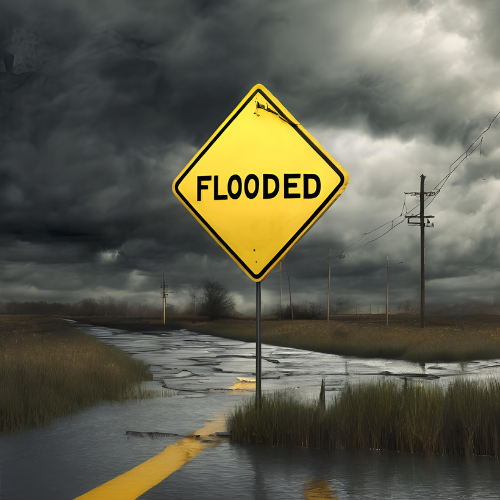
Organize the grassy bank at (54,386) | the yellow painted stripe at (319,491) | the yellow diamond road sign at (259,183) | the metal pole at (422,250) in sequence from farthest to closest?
1. the metal pole at (422,250)
2. the grassy bank at (54,386)
3. the yellow diamond road sign at (259,183)
4. the yellow painted stripe at (319,491)

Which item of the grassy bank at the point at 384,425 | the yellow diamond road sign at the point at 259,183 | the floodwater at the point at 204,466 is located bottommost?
the floodwater at the point at 204,466

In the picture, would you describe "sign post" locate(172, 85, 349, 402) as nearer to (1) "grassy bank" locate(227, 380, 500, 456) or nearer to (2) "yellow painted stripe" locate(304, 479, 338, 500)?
(1) "grassy bank" locate(227, 380, 500, 456)

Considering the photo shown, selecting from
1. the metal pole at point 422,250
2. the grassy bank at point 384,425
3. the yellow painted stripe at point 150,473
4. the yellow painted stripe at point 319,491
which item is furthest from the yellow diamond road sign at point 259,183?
the metal pole at point 422,250

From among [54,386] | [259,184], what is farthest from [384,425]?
[54,386]

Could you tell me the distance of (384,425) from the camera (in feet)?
21.9

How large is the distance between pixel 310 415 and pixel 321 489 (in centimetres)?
202

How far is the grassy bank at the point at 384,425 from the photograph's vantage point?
6.35 m

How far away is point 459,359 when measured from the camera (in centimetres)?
2362

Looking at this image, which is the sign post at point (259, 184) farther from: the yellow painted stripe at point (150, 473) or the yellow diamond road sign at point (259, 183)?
the yellow painted stripe at point (150, 473)

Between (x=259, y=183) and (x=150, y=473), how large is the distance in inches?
135

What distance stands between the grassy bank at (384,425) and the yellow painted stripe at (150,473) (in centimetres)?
51

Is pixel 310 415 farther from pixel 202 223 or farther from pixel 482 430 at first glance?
pixel 202 223

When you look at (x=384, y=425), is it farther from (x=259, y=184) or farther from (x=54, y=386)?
(x=54, y=386)

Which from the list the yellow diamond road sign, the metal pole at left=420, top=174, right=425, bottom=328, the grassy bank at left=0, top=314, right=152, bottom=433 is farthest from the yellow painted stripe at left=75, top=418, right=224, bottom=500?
the metal pole at left=420, top=174, right=425, bottom=328
